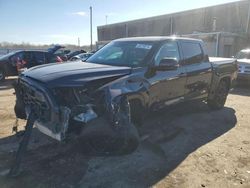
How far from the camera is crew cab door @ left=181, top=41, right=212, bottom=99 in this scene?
20.6ft

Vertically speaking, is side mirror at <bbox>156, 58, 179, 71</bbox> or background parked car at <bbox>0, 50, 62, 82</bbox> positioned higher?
side mirror at <bbox>156, 58, 179, 71</bbox>

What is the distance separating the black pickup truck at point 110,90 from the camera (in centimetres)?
401

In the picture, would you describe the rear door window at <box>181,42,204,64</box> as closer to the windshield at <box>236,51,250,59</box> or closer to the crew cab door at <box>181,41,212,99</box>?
the crew cab door at <box>181,41,212,99</box>

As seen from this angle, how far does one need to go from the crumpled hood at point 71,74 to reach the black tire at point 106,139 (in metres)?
0.65

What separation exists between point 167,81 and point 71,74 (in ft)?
6.90

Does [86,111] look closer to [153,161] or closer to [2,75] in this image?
[153,161]

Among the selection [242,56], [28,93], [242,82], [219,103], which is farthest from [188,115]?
[242,56]

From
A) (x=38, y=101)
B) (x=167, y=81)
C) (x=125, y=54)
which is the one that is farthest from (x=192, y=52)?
(x=38, y=101)

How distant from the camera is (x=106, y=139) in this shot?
4.32 meters

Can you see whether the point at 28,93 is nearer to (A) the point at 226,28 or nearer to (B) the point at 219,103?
(B) the point at 219,103

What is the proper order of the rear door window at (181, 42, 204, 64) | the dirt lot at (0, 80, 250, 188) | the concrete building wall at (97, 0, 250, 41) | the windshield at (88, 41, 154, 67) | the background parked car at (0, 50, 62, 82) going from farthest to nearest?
1. the concrete building wall at (97, 0, 250, 41)
2. the background parked car at (0, 50, 62, 82)
3. the rear door window at (181, 42, 204, 64)
4. the windshield at (88, 41, 154, 67)
5. the dirt lot at (0, 80, 250, 188)

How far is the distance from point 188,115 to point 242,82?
671 centimetres

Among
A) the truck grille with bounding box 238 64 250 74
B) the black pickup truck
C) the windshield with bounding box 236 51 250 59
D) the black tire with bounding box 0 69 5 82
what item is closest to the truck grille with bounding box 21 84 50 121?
the black pickup truck

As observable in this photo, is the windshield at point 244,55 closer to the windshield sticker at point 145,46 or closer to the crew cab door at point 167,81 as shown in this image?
the crew cab door at point 167,81
